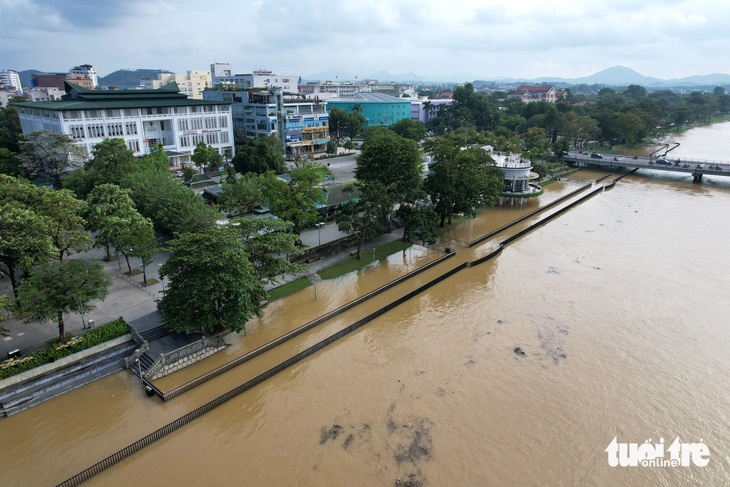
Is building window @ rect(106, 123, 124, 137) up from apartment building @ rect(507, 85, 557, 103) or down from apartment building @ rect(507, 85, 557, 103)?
down

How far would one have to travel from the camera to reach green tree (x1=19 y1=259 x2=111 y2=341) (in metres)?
15.1

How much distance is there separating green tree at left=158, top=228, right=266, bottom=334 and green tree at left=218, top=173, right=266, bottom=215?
34.3 feet

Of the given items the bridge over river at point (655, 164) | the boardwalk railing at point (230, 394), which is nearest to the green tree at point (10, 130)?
the boardwalk railing at point (230, 394)

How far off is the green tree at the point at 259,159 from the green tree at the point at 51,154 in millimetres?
12293

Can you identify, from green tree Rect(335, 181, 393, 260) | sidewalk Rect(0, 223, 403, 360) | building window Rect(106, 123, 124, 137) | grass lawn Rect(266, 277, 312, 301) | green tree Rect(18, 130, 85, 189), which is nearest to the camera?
sidewalk Rect(0, 223, 403, 360)

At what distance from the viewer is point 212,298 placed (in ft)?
→ 52.6

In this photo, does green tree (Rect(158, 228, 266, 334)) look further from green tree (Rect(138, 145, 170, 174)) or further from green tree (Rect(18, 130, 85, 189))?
green tree (Rect(18, 130, 85, 189))

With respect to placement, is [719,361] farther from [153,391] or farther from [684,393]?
[153,391]

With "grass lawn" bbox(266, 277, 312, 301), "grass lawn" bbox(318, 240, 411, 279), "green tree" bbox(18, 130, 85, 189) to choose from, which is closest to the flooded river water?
"grass lawn" bbox(266, 277, 312, 301)

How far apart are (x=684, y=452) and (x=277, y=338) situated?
14544 mm

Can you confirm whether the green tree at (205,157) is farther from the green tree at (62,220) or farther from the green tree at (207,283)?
the green tree at (207,283)

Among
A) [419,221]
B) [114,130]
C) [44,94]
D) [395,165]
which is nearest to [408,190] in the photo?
[395,165]

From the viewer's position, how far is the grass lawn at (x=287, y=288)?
2178 cm

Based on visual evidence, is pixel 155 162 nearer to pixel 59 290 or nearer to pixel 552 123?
pixel 59 290
